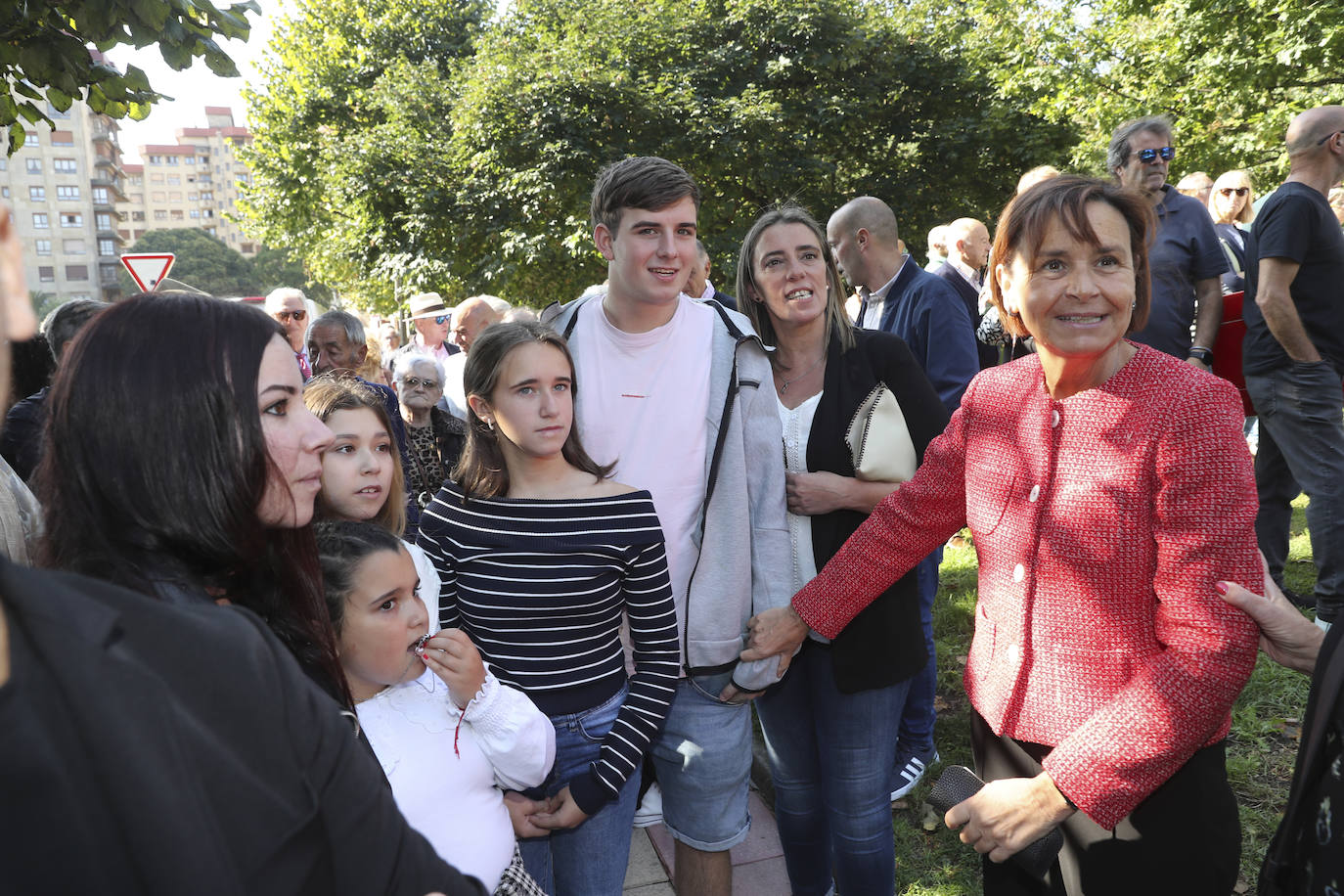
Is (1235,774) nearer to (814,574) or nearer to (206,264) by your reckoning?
(814,574)

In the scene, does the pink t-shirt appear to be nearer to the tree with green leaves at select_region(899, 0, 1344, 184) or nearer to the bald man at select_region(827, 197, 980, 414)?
the bald man at select_region(827, 197, 980, 414)

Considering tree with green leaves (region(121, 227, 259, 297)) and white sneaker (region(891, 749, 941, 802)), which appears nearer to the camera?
white sneaker (region(891, 749, 941, 802))

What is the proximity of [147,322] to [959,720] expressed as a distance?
3803 millimetres

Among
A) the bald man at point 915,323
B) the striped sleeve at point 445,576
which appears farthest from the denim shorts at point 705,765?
the bald man at point 915,323

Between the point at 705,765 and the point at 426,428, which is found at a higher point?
the point at 426,428

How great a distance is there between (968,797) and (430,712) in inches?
45.1

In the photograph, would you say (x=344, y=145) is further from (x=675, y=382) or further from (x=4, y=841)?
(x=4, y=841)

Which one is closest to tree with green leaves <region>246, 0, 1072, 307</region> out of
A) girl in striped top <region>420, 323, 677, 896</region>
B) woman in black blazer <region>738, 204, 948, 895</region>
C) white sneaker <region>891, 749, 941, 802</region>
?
white sneaker <region>891, 749, 941, 802</region>

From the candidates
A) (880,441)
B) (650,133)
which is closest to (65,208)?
(650,133)

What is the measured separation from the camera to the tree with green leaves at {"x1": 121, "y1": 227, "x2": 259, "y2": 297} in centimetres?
8769

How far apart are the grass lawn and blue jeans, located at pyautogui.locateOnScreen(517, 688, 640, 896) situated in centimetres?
127

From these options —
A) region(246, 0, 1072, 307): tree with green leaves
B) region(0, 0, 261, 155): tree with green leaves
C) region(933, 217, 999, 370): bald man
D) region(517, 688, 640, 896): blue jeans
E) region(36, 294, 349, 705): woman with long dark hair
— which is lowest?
region(517, 688, 640, 896): blue jeans

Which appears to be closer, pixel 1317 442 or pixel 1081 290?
pixel 1081 290

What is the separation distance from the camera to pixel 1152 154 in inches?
171
